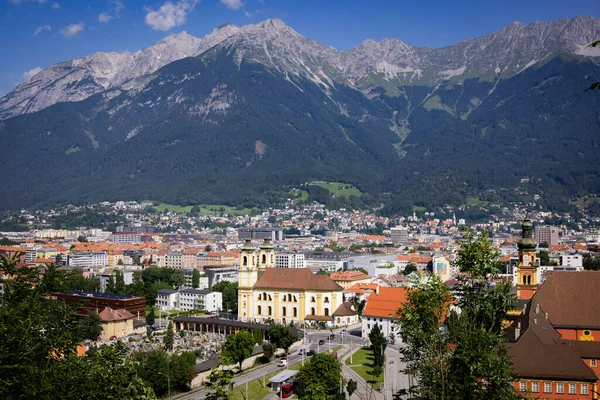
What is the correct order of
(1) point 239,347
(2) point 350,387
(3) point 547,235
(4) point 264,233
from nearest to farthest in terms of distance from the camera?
(2) point 350,387
(1) point 239,347
(3) point 547,235
(4) point 264,233

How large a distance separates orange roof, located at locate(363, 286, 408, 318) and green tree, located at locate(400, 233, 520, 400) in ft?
131

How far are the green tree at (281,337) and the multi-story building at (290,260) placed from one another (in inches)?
2880

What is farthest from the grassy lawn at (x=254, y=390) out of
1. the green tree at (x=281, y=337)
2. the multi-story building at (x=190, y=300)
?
the multi-story building at (x=190, y=300)

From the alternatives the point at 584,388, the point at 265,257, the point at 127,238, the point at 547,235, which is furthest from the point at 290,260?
the point at 584,388

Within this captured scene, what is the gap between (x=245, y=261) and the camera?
247ft

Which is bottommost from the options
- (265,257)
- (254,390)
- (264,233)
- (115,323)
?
(254,390)

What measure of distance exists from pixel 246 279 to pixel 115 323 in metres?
13.8

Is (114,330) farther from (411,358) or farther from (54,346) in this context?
(411,358)

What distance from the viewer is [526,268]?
1761 inches

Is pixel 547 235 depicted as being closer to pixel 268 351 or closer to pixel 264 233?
pixel 264 233

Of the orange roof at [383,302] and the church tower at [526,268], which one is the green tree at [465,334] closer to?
the church tower at [526,268]

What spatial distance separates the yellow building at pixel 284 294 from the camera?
71.0m

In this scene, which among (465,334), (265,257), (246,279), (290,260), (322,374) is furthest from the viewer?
(290,260)

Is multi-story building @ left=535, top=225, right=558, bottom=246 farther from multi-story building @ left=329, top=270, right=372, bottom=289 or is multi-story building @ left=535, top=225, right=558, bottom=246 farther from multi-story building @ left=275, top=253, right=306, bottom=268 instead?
multi-story building @ left=329, top=270, right=372, bottom=289
